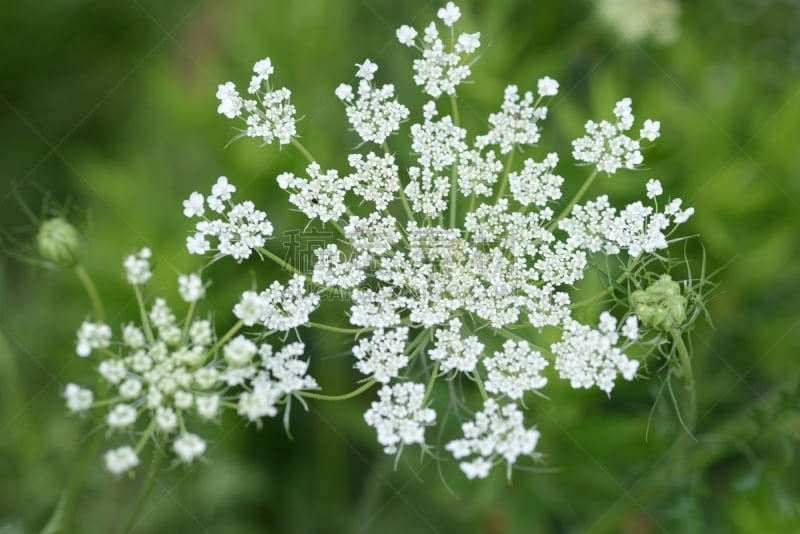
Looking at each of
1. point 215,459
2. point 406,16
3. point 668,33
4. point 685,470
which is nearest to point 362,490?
point 215,459

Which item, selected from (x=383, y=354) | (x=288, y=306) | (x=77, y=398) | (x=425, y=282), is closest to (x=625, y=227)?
(x=425, y=282)

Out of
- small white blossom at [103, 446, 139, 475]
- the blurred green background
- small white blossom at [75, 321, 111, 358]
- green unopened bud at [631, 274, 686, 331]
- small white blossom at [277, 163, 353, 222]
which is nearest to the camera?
small white blossom at [103, 446, 139, 475]

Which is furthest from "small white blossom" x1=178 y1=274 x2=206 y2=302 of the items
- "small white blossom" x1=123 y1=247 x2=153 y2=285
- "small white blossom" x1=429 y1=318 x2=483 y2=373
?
"small white blossom" x1=429 y1=318 x2=483 y2=373

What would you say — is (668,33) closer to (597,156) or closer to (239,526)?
(597,156)

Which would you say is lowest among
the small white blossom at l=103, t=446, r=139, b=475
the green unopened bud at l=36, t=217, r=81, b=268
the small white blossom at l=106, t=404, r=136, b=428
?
the small white blossom at l=103, t=446, r=139, b=475

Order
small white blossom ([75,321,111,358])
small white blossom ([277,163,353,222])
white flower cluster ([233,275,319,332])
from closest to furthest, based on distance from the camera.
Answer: small white blossom ([75,321,111,358]) → white flower cluster ([233,275,319,332]) → small white blossom ([277,163,353,222])

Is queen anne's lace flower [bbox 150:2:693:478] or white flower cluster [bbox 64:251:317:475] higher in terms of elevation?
queen anne's lace flower [bbox 150:2:693:478]

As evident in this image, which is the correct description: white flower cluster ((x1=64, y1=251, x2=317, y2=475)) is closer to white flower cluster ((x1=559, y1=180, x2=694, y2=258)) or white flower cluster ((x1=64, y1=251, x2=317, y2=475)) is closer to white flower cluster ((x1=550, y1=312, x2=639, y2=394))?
white flower cluster ((x1=550, y1=312, x2=639, y2=394))

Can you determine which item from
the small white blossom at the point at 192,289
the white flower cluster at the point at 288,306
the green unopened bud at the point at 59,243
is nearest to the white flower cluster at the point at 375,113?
the white flower cluster at the point at 288,306
